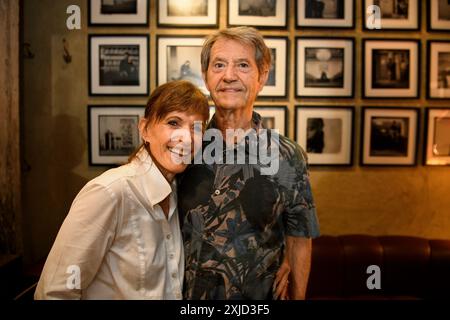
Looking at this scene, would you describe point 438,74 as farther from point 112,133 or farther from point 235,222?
point 112,133

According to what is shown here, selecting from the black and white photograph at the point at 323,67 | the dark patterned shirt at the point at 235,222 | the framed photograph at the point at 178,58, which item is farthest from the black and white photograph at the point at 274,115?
the dark patterned shirt at the point at 235,222

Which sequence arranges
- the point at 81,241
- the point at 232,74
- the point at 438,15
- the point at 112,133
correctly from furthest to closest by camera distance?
1. the point at 438,15
2. the point at 112,133
3. the point at 232,74
4. the point at 81,241

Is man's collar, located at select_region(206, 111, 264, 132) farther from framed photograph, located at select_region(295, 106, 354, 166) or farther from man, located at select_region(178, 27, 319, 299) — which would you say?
framed photograph, located at select_region(295, 106, 354, 166)

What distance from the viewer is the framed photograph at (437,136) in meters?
1.68

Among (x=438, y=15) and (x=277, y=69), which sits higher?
(x=438, y=15)

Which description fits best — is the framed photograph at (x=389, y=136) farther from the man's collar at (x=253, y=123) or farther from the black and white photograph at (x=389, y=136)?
the man's collar at (x=253, y=123)

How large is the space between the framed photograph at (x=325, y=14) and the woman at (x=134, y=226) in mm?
931

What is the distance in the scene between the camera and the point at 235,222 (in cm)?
104

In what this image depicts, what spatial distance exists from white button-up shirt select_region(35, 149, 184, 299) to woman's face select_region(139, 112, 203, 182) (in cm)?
4

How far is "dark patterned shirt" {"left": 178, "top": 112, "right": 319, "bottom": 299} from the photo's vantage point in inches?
40.9

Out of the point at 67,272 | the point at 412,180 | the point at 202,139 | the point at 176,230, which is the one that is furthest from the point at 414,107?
the point at 67,272

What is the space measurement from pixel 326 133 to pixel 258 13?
25.3 inches

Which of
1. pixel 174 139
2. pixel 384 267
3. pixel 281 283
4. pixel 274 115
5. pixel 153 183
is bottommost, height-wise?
pixel 384 267

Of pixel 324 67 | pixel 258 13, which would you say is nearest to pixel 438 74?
pixel 324 67
